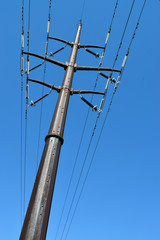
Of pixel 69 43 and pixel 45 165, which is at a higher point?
pixel 69 43

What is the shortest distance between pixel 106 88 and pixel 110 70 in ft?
2.81

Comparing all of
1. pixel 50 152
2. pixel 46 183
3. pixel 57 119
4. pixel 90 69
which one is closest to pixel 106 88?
pixel 90 69

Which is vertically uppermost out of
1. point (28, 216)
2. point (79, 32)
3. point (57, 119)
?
point (79, 32)

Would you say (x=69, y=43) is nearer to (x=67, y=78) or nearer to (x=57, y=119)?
(x=67, y=78)

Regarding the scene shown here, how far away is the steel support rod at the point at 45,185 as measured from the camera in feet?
8.84

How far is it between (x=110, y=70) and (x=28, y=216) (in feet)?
18.2

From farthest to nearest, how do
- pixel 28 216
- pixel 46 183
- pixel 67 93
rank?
pixel 67 93, pixel 46 183, pixel 28 216

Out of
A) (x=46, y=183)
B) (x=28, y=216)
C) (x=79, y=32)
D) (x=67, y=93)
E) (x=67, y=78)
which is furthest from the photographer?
(x=79, y=32)

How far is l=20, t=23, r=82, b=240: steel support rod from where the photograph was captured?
2693mm

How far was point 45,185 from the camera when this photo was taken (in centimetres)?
318

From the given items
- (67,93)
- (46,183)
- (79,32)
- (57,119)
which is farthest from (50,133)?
(79,32)

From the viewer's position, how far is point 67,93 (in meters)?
5.19

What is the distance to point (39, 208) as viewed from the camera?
9.48 ft

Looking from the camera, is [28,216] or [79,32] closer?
[28,216]
